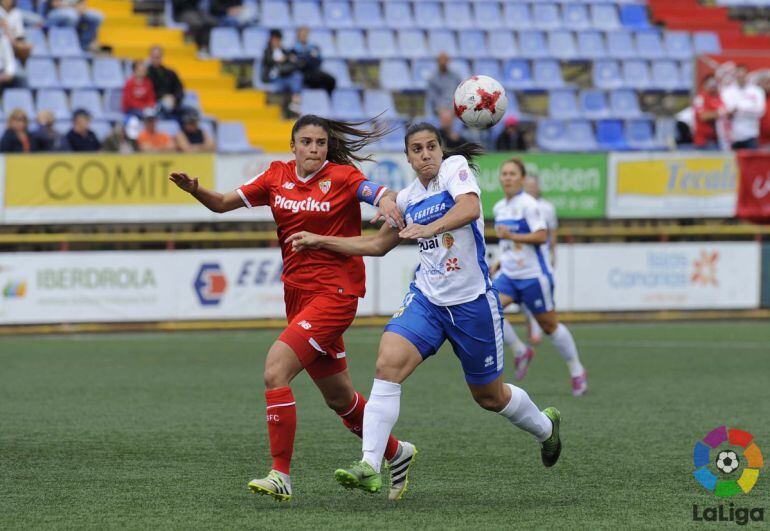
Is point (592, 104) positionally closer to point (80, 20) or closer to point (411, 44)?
point (411, 44)

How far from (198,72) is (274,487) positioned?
648 inches

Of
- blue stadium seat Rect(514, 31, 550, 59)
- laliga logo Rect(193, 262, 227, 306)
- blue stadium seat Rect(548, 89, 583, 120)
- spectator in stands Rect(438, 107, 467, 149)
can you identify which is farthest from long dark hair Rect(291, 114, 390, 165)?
blue stadium seat Rect(514, 31, 550, 59)

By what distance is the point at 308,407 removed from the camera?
11547mm

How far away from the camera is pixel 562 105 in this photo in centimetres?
2317

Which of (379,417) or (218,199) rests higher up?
(218,199)

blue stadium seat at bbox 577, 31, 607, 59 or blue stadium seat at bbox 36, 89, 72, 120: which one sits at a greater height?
blue stadium seat at bbox 577, 31, 607, 59

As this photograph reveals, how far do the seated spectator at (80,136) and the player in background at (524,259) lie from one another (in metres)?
7.54

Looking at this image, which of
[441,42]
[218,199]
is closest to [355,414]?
[218,199]

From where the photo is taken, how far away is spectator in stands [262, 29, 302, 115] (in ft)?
69.0

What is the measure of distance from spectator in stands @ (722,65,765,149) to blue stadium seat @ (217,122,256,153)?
762 centimetres

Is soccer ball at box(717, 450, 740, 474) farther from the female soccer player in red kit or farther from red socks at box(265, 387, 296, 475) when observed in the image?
red socks at box(265, 387, 296, 475)

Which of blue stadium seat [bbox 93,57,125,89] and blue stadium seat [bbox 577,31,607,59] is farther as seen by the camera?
blue stadium seat [bbox 577,31,607,59]

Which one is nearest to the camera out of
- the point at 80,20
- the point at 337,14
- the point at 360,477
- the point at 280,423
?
the point at 360,477

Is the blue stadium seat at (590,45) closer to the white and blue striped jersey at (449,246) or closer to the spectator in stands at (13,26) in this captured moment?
the spectator in stands at (13,26)
